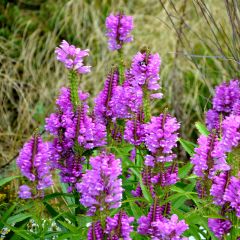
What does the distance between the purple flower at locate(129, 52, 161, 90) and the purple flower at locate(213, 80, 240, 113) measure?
0.71 metres

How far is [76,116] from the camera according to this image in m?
3.29

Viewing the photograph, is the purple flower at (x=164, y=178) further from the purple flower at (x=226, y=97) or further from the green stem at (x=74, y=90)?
the purple flower at (x=226, y=97)

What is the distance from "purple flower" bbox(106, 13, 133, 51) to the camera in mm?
3834

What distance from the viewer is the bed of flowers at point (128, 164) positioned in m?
2.63

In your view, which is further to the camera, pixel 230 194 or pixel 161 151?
pixel 161 151

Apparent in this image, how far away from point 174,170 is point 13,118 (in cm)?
413

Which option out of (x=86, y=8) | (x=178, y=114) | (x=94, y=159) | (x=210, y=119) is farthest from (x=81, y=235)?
(x=86, y=8)

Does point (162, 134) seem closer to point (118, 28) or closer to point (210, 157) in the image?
point (210, 157)

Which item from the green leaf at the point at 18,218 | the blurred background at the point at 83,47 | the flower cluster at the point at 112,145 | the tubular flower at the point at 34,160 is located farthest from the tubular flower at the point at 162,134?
the blurred background at the point at 83,47

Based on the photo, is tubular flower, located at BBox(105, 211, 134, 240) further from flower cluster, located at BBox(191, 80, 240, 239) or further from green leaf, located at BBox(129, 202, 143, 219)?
green leaf, located at BBox(129, 202, 143, 219)

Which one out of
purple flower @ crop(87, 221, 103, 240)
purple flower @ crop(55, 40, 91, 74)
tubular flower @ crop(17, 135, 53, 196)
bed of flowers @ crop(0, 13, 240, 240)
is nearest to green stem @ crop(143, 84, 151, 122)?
bed of flowers @ crop(0, 13, 240, 240)

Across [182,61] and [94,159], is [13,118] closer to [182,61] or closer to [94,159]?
[182,61]

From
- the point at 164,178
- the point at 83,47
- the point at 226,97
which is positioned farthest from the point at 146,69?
the point at 83,47

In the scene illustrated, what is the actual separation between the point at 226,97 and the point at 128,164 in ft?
2.40
